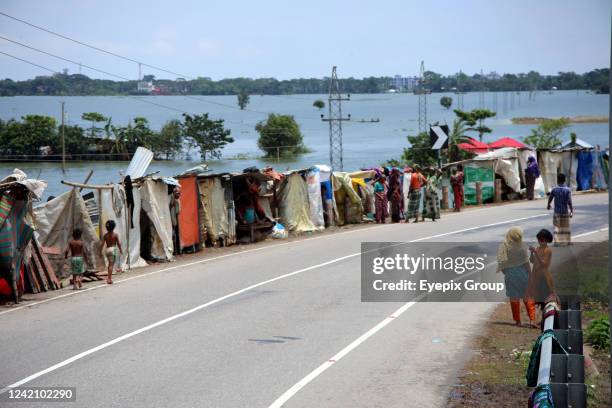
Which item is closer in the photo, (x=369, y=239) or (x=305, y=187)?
(x=369, y=239)

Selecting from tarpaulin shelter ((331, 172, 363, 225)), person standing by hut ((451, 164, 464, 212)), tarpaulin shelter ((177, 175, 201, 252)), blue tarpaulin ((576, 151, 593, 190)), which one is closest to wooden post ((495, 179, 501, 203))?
person standing by hut ((451, 164, 464, 212))

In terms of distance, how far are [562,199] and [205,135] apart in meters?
37.5

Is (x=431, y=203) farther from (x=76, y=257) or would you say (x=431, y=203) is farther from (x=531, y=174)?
(x=76, y=257)

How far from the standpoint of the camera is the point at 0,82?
5544 cm

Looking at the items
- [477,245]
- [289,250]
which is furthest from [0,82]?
[477,245]

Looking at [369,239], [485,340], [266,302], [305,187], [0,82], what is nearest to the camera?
Result: [485,340]

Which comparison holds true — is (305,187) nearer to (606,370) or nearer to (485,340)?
(485,340)

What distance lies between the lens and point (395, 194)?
1124 inches

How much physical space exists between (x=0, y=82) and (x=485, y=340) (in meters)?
50.2

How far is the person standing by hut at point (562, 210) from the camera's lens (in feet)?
→ 65.7

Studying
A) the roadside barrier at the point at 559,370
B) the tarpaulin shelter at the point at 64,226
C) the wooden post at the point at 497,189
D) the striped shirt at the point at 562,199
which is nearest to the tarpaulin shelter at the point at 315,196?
the striped shirt at the point at 562,199

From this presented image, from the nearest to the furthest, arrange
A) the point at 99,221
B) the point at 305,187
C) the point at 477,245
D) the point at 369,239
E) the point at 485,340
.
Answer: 1. the point at 485,340
2. the point at 99,221
3. the point at 477,245
4. the point at 369,239
5. the point at 305,187

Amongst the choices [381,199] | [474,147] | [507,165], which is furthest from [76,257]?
→ [474,147]

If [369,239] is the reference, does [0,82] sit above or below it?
above
